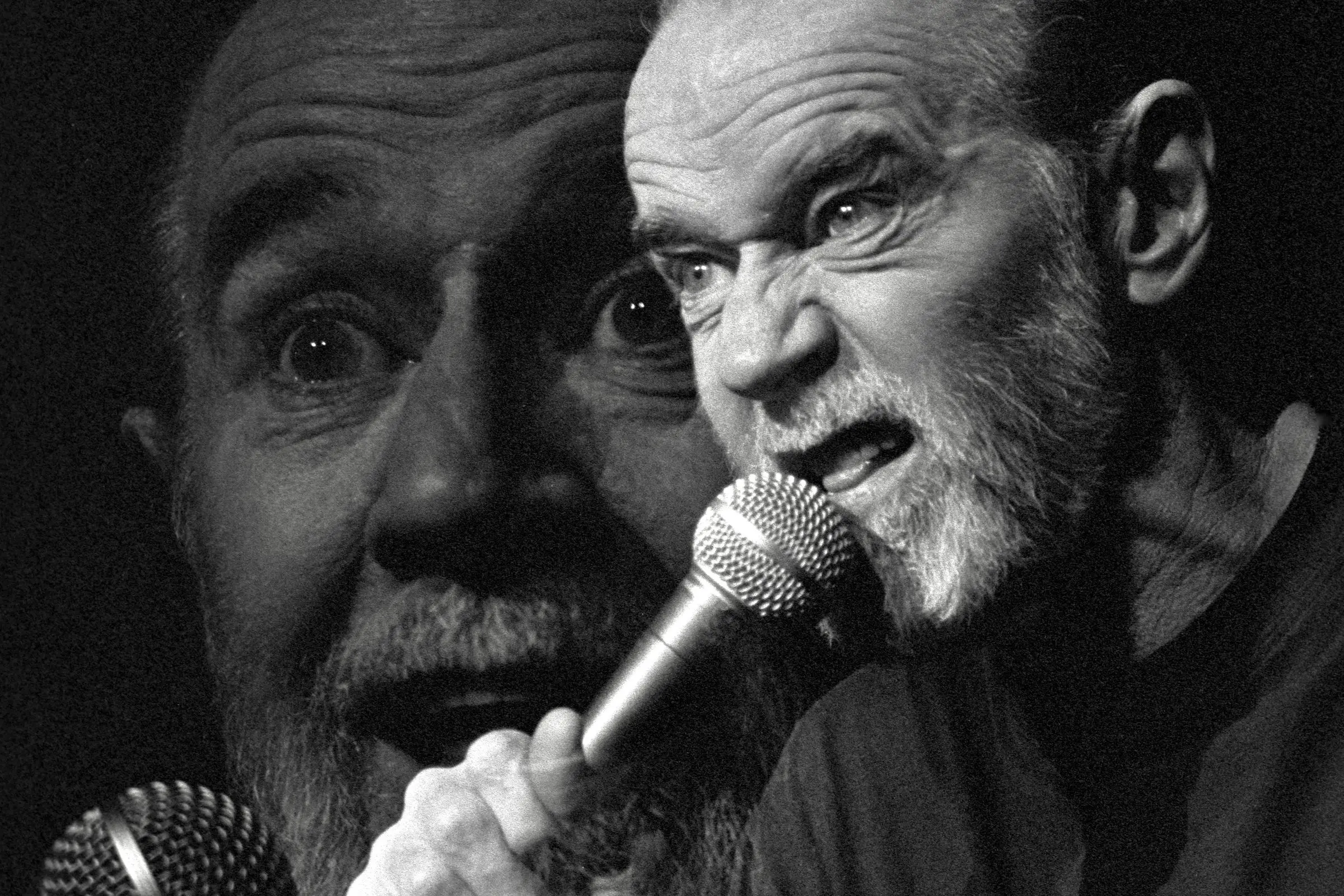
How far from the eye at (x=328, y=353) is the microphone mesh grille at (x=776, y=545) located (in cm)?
49

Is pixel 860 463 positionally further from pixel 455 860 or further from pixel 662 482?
pixel 455 860

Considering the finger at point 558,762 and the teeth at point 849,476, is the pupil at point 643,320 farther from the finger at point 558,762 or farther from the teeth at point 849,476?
the finger at point 558,762

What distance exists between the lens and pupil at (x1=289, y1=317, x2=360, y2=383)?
1.75 meters

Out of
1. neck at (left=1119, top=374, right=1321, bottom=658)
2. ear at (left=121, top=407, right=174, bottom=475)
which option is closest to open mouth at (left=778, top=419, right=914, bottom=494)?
neck at (left=1119, top=374, right=1321, bottom=658)

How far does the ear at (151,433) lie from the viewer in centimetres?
185

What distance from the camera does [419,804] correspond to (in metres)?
1.34

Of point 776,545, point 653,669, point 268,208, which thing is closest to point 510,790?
point 653,669

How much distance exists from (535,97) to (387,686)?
54 centimetres

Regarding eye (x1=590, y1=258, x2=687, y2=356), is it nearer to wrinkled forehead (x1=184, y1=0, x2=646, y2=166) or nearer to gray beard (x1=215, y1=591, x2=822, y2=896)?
wrinkled forehead (x1=184, y1=0, x2=646, y2=166)

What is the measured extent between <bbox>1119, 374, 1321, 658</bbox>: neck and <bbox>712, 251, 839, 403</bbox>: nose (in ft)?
1.00

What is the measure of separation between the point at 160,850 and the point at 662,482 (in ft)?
1.78

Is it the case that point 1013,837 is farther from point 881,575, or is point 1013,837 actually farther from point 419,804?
point 419,804

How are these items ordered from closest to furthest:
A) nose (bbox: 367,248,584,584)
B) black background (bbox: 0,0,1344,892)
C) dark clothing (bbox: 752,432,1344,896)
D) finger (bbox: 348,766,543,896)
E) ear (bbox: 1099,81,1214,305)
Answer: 1. finger (bbox: 348,766,543,896)
2. dark clothing (bbox: 752,432,1344,896)
3. ear (bbox: 1099,81,1214,305)
4. nose (bbox: 367,248,584,584)
5. black background (bbox: 0,0,1344,892)

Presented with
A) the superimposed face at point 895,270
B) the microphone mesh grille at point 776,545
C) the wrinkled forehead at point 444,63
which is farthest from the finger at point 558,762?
the wrinkled forehead at point 444,63
